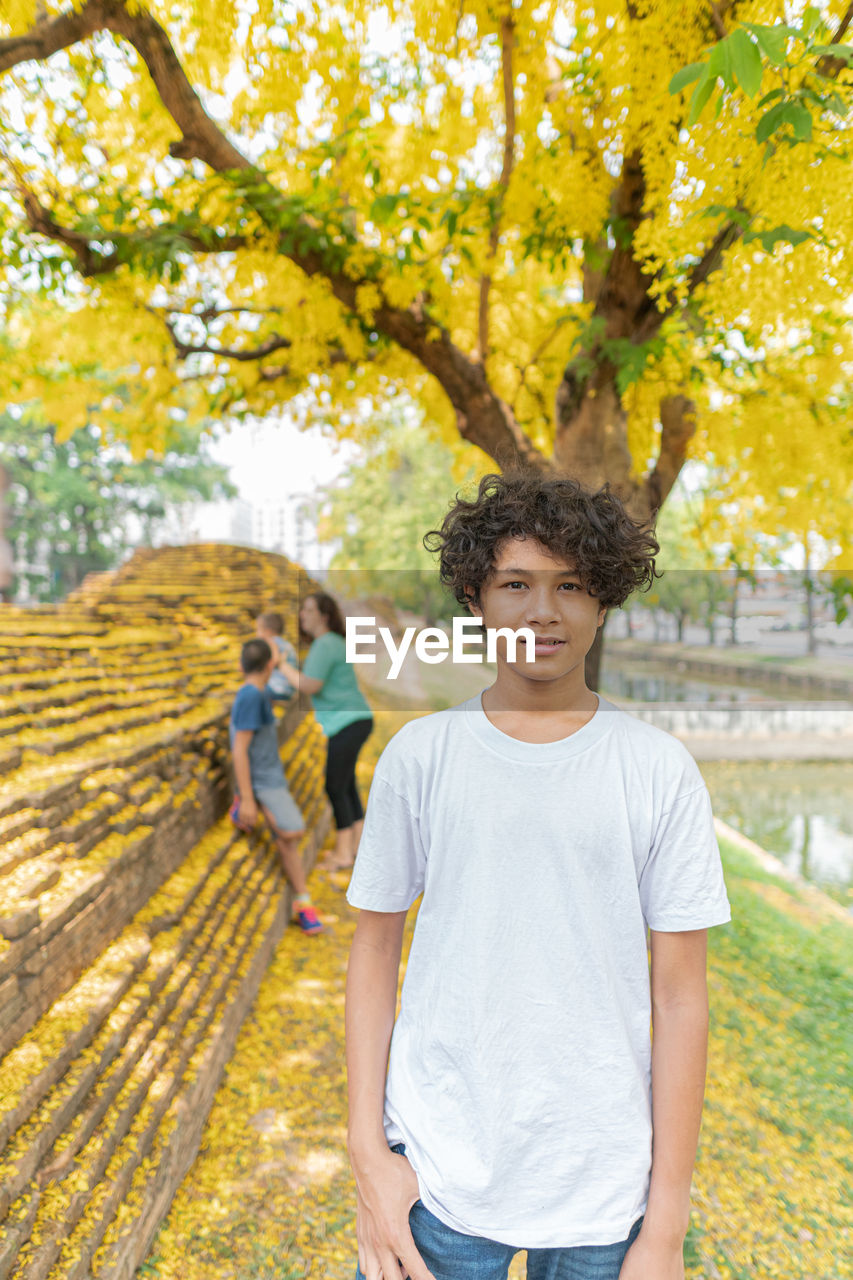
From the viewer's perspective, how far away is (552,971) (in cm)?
115

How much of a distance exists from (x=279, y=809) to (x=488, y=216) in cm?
359

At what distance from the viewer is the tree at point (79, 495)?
29281 millimetres

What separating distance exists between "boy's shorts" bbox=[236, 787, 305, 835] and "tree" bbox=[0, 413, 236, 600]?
83.3 ft

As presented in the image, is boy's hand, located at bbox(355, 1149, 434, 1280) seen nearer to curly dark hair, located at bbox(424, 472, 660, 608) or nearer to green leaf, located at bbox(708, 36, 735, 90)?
curly dark hair, located at bbox(424, 472, 660, 608)

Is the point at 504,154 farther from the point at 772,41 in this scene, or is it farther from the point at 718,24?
the point at 772,41

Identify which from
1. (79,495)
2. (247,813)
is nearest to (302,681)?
(247,813)

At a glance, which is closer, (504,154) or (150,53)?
(150,53)

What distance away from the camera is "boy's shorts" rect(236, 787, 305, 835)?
16.1 ft

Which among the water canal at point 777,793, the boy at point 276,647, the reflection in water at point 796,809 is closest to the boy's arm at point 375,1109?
the boy at point 276,647

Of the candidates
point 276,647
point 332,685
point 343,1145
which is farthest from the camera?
point 276,647

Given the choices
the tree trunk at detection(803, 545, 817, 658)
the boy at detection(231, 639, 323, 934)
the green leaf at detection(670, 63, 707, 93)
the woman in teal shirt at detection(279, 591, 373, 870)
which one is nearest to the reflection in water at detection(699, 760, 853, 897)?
the tree trunk at detection(803, 545, 817, 658)

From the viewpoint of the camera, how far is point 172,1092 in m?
2.84

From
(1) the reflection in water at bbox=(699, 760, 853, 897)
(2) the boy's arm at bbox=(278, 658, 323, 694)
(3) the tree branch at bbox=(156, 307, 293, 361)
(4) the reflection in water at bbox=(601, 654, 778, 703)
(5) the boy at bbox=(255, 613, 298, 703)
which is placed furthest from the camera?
(4) the reflection in water at bbox=(601, 654, 778, 703)

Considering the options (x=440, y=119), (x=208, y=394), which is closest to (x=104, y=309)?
(x=208, y=394)
